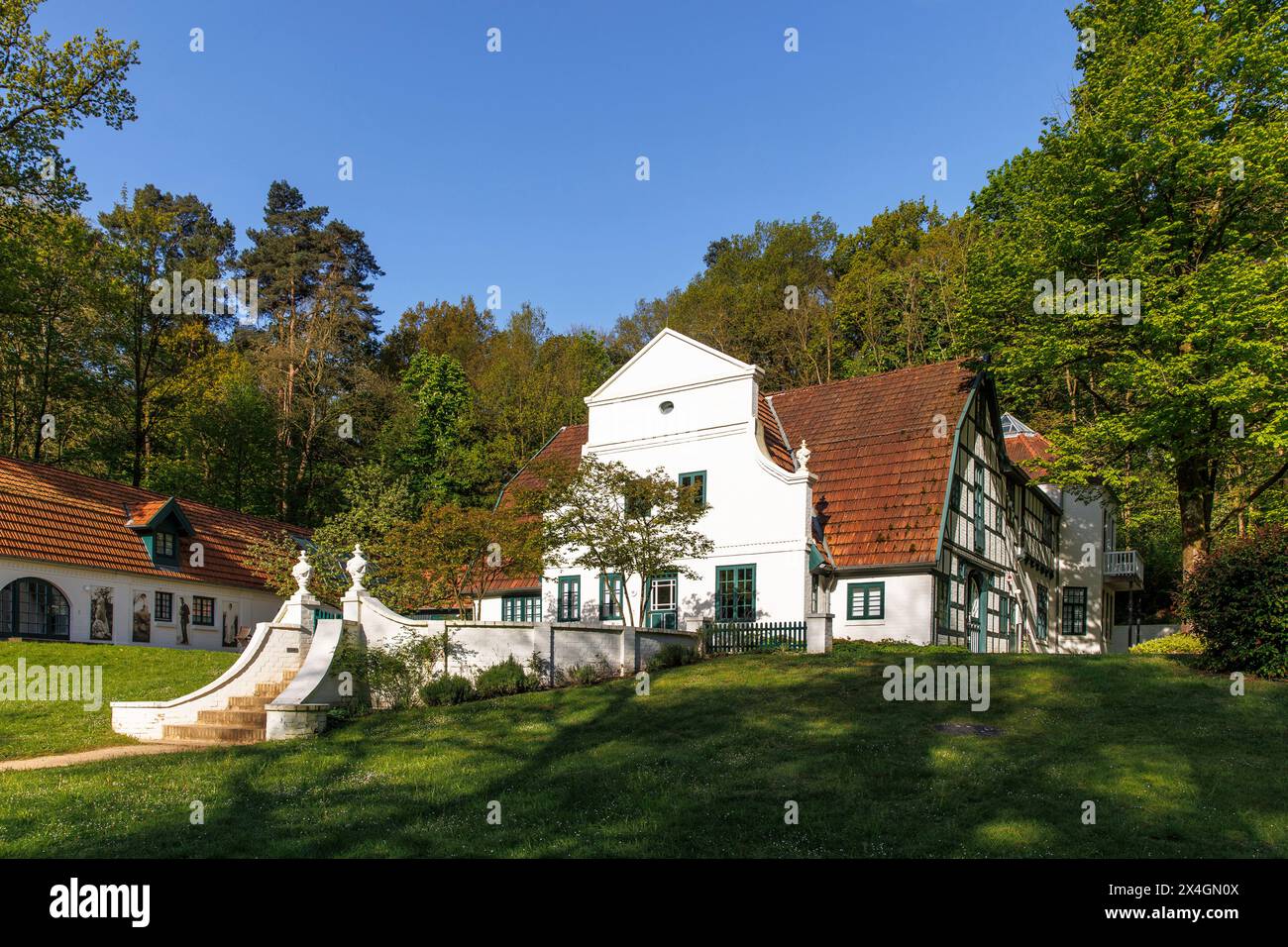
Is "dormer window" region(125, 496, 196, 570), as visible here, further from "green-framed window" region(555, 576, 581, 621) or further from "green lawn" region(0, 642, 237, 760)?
"green-framed window" region(555, 576, 581, 621)

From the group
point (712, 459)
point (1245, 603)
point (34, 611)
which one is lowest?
point (34, 611)

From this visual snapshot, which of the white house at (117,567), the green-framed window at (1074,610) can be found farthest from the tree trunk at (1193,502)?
the white house at (117,567)

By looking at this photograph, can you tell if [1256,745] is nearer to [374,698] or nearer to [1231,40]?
[374,698]

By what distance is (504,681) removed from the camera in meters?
18.9

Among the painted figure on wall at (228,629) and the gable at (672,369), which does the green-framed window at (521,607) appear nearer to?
the gable at (672,369)

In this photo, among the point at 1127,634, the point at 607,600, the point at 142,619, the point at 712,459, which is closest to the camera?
the point at 712,459

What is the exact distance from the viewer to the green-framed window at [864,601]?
83.2 feet

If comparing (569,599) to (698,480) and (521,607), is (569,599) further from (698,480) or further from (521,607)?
(698,480)

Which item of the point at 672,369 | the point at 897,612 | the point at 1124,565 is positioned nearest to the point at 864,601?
the point at 897,612

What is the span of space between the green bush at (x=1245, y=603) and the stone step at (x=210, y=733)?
16649 millimetres

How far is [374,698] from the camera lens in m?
18.2

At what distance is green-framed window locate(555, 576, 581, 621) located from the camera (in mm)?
28766

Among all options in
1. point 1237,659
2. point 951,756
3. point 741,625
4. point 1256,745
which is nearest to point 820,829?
point 951,756

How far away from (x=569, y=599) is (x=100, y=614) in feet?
50.1
